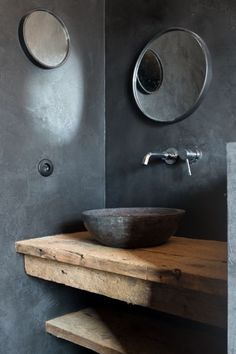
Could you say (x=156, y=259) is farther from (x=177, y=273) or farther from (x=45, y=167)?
(x=45, y=167)

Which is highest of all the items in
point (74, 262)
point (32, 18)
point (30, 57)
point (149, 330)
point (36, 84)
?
point (32, 18)

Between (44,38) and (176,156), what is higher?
(44,38)

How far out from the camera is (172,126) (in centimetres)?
167

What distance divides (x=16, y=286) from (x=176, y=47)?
4.20 ft

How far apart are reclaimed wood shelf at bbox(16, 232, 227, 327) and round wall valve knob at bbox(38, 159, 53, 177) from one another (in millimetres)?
307

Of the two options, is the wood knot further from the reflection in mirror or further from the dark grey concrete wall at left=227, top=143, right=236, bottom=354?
the reflection in mirror

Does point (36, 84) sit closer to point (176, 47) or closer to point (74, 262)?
point (176, 47)

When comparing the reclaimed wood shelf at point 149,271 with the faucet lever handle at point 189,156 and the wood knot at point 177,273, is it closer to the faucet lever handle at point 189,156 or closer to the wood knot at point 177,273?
the wood knot at point 177,273

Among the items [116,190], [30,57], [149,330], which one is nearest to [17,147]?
[30,57]

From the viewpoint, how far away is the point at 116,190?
189cm

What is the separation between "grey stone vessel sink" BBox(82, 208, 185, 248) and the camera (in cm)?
126

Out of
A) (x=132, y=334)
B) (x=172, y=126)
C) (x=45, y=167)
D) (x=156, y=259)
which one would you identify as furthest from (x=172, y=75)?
(x=132, y=334)

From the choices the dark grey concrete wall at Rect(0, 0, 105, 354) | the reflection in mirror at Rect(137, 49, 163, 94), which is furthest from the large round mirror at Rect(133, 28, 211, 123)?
the dark grey concrete wall at Rect(0, 0, 105, 354)

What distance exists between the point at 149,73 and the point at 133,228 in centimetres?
82
